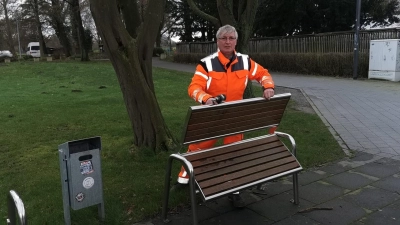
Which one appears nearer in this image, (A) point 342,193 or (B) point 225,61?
(B) point 225,61

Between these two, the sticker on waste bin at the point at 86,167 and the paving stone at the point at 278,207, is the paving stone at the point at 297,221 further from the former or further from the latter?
the sticker on waste bin at the point at 86,167

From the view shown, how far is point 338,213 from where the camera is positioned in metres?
3.77

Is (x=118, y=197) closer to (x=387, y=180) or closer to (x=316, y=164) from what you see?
(x=316, y=164)

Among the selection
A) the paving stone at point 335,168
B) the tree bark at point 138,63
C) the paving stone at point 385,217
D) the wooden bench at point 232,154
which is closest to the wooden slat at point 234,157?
the wooden bench at point 232,154

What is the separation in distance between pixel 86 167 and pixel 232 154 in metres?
1.31

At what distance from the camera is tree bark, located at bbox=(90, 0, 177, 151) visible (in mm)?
4957

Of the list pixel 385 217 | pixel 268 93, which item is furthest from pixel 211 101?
pixel 385 217

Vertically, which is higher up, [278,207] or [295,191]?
[295,191]

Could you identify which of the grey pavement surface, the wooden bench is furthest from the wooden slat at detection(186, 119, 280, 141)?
the grey pavement surface

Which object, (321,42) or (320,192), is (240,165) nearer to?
(320,192)

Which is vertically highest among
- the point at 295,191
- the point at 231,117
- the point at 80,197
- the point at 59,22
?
the point at 59,22

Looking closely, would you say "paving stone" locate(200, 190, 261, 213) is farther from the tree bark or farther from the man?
the tree bark

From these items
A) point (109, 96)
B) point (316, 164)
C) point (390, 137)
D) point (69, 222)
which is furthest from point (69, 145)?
point (109, 96)

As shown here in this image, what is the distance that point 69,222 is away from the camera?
3402mm
